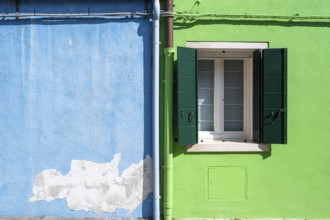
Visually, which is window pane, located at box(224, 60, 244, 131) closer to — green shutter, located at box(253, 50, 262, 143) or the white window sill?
green shutter, located at box(253, 50, 262, 143)

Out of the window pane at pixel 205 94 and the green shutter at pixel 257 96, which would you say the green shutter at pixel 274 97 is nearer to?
the green shutter at pixel 257 96

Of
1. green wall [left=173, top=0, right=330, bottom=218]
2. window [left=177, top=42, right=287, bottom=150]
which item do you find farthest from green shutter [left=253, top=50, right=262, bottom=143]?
green wall [left=173, top=0, right=330, bottom=218]

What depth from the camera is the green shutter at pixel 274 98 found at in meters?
5.29

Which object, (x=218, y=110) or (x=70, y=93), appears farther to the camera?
(x=218, y=110)

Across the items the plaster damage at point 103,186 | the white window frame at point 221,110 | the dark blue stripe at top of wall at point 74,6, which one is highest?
the dark blue stripe at top of wall at point 74,6

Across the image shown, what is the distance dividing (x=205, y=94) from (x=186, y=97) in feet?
2.02

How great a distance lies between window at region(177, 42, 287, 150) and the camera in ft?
17.2

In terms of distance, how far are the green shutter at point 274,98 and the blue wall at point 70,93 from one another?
1.71m

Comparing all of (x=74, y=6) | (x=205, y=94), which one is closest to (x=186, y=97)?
(x=205, y=94)

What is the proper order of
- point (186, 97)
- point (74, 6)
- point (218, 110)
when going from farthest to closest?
point (218, 110) → point (74, 6) → point (186, 97)

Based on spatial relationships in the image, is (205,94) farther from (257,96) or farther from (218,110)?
(257,96)

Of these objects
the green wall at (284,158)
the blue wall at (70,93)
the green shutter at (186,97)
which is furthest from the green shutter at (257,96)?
the blue wall at (70,93)

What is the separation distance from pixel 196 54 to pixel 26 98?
2623 mm

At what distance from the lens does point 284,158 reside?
545 cm
